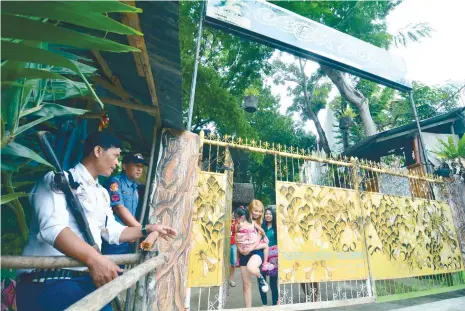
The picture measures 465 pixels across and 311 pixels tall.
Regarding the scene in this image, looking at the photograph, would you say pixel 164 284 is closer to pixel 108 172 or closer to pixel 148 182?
pixel 148 182

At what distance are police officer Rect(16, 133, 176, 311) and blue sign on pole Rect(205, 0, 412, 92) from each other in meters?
3.61

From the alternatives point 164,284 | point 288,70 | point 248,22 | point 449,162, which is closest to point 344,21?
point 288,70

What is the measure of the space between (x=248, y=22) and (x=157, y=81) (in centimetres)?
307

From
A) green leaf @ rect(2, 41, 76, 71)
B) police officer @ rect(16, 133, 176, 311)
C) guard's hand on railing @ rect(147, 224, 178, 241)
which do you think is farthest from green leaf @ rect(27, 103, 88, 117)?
guard's hand on railing @ rect(147, 224, 178, 241)

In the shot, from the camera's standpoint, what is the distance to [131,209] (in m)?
2.89

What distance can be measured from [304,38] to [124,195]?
4626 mm

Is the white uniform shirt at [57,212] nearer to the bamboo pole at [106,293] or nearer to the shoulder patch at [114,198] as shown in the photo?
the bamboo pole at [106,293]

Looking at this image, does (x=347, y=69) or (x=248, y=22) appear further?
(x=347, y=69)

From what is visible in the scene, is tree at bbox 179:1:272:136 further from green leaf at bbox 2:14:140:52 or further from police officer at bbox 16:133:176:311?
green leaf at bbox 2:14:140:52

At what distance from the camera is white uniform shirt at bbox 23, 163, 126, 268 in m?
1.22

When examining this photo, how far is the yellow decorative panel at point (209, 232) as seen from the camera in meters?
3.11

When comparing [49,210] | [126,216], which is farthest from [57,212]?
[126,216]

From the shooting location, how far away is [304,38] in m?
5.36

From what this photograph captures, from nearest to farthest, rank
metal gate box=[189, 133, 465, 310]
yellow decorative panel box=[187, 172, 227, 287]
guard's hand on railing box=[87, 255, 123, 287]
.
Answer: guard's hand on railing box=[87, 255, 123, 287], yellow decorative panel box=[187, 172, 227, 287], metal gate box=[189, 133, 465, 310]
